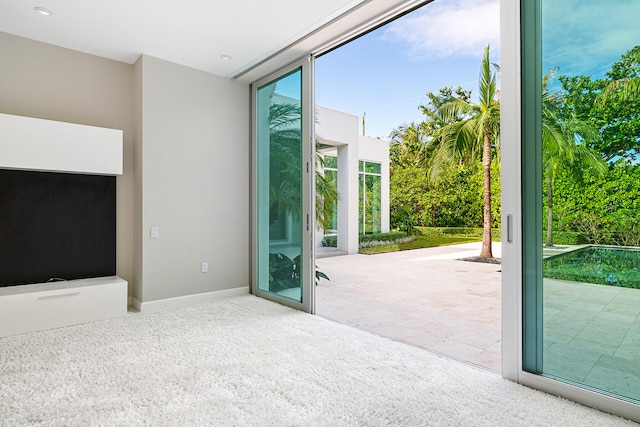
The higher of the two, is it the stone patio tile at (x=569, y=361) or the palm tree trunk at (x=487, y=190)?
the palm tree trunk at (x=487, y=190)

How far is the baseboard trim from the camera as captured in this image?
12.5ft

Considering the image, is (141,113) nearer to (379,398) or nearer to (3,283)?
(3,283)

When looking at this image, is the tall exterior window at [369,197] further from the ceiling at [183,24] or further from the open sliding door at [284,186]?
the ceiling at [183,24]

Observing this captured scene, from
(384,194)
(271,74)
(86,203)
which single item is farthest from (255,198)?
(384,194)

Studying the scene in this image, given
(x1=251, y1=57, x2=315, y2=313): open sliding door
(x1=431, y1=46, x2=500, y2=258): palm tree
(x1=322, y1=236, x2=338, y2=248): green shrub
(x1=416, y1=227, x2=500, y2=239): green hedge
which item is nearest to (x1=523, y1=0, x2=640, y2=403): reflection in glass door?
(x1=251, y1=57, x2=315, y2=313): open sliding door

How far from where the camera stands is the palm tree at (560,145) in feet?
6.37

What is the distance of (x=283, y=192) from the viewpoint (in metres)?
4.14

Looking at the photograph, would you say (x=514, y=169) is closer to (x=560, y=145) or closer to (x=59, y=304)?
(x=560, y=145)

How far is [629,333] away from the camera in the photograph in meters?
1.81

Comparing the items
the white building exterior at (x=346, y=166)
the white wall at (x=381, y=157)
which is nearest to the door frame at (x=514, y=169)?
the white building exterior at (x=346, y=166)

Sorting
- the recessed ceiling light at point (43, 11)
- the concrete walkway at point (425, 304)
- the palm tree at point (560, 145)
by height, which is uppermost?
the recessed ceiling light at point (43, 11)

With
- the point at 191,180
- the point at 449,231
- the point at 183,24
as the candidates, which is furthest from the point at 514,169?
the point at 449,231

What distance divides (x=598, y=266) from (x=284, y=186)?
2968mm

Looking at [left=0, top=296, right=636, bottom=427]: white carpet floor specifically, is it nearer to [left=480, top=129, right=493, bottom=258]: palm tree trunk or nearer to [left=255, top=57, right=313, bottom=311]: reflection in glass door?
[left=255, top=57, right=313, bottom=311]: reflection in glass door
